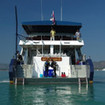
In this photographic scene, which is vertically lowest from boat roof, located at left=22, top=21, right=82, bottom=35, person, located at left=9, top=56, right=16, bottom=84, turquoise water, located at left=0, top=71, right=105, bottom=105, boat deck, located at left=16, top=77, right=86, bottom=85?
turquoise water, located at left=0, top=71, right=105, bottom=105

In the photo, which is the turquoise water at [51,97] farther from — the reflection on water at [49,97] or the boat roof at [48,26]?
the boat roof at [48,26]

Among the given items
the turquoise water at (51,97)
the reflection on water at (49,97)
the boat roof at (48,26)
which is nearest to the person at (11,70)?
the turquoise water at (51,97)

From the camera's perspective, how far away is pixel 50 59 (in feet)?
59.0

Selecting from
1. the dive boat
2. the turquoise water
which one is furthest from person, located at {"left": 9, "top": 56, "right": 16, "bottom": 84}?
the turquoise water

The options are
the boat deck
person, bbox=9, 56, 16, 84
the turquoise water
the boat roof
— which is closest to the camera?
the turquoise water

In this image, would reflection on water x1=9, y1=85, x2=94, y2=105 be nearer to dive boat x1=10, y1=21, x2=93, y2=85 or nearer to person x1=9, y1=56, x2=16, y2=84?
dive boat x1=10, y1=21, x2=93, y2=85

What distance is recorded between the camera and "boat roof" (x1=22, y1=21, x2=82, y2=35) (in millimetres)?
20297

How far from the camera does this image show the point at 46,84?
51.9 feet

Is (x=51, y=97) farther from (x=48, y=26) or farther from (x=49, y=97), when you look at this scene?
(x=48, y=26)

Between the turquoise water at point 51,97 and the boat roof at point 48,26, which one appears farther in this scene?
the boat roof at point 48,26

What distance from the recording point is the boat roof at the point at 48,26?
66.6ft

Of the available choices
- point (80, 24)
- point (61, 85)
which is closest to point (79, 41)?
point (80, 24)

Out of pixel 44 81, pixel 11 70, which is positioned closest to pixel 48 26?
pixel 11 70

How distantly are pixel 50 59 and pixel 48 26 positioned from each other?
173 inches
